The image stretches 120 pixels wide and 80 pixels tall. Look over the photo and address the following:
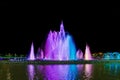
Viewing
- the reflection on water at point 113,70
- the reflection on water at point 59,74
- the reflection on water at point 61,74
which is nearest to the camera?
the reflection on water at point 61,74

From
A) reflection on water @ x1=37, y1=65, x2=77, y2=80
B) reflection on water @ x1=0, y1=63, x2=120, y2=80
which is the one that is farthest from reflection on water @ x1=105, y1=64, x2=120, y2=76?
reflection on water @ x1=37, y1=65, x2=77, y2=80

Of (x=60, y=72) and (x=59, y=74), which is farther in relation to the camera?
(x=60, y=72)

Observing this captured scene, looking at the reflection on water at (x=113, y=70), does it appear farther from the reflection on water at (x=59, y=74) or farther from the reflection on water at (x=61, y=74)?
the reflection on water at (x=59, y=74)

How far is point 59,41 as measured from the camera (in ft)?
198

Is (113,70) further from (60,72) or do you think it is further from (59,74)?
(59,74)

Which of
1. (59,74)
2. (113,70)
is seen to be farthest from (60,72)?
(113,70)

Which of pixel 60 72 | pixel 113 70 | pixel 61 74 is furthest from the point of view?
pixel 113 70

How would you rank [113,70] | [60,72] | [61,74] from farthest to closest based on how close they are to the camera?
[113,70] → [60,72] → [61,74]

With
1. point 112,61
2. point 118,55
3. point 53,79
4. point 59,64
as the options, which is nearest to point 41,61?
point 59,64

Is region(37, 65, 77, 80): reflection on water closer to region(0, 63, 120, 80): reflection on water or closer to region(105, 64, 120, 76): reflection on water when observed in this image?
region(0, 63, 120, 80): reflection on water

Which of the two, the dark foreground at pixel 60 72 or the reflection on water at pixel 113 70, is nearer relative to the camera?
the dark foreground at pixel 60 72

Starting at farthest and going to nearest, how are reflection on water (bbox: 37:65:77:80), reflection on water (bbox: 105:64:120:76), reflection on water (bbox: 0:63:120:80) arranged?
1. reflection on water (bbox: 105:64:120:76)
2. reflection on water (bbox: 37:65:77:80)
3. reflection on water (bbox: 0:63:120:80)

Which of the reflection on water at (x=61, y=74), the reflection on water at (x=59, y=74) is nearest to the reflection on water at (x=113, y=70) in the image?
the reflection on water at (x=61, y=74)

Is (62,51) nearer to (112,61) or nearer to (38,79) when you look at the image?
(112,61)
